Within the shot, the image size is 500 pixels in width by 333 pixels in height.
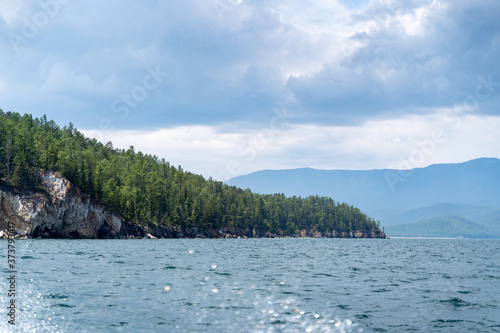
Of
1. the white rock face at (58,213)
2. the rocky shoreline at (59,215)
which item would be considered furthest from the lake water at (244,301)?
the white rock face at (58,213)

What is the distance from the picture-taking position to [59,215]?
419ft

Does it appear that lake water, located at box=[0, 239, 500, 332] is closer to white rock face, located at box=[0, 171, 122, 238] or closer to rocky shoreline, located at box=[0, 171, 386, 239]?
rocky shoreline, located at box=[0, 171, 386, 239]

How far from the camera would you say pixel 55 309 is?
24.7 meters

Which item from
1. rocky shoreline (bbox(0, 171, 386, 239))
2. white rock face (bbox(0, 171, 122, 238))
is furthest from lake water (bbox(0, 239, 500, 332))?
white rock face (bbox(0, 171, 122, 238))

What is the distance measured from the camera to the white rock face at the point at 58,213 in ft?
382

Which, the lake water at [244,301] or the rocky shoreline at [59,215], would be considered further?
the rocky shoreline at [59,215]

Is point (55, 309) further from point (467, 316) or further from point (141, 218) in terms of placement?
point (141, 218)

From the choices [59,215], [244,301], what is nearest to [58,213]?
[59,215]

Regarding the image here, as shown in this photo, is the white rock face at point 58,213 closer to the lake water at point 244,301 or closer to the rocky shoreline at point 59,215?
the rocky shoreline at point 59,215

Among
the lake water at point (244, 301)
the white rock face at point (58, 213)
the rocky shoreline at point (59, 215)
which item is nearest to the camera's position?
the lake water at point (244, 301)

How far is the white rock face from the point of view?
382 ft

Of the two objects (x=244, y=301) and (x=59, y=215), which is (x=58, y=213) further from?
(x=244, y=301)

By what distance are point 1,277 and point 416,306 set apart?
97.7ft

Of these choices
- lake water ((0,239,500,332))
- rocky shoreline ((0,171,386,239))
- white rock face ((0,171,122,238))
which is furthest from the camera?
white rock face ((0,171,122,238))
